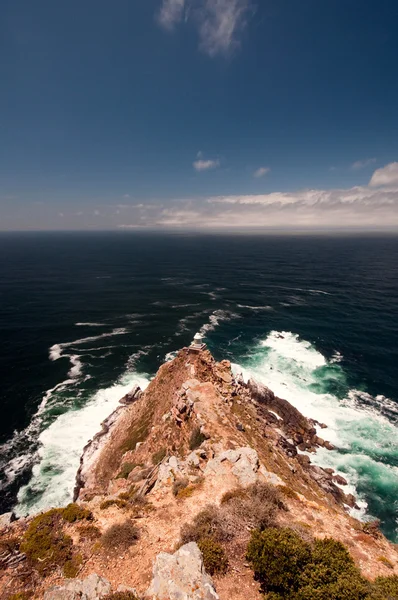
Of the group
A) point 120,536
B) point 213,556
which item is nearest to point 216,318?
point 120,536

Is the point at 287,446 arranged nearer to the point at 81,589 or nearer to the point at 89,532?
the point at 89,532

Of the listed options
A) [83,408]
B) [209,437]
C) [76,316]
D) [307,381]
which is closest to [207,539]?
[209,437]

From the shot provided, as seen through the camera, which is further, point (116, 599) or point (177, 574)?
point (177, 574)

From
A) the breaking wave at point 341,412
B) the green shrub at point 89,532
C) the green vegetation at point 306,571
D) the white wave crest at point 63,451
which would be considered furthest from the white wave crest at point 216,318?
the green vegetation at point 306,571

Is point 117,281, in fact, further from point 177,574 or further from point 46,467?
point 177,574

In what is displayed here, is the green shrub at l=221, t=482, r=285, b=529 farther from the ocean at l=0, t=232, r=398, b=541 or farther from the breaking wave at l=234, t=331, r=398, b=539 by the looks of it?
the ocean at l=0, t=232, r=398, b=541

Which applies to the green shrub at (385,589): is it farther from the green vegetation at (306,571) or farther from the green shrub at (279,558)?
the green shrub at (279,558)

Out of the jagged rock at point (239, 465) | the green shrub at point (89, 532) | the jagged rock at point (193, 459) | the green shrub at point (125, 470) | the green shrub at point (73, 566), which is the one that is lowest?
the green shrub at point (125, 470)
